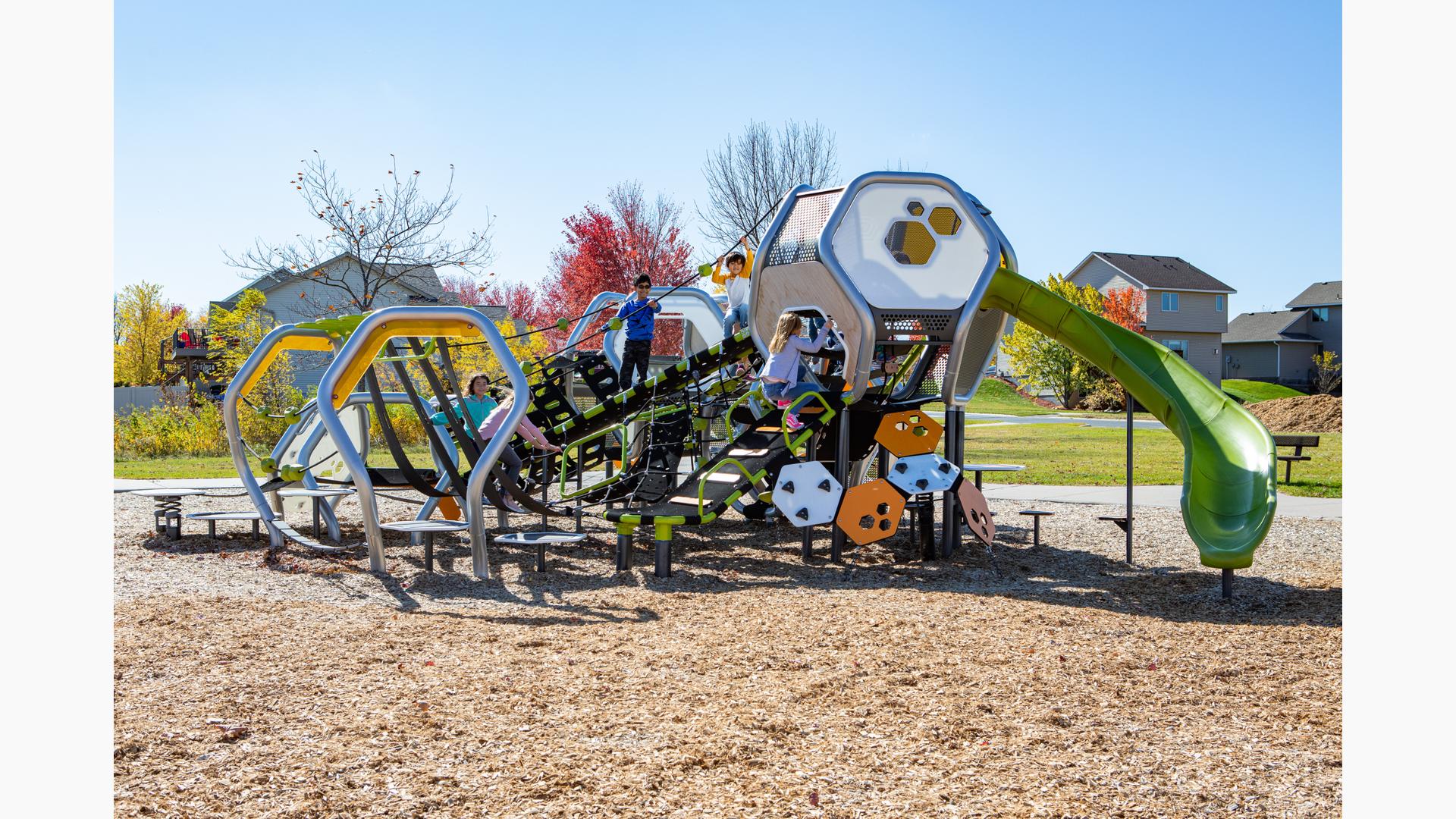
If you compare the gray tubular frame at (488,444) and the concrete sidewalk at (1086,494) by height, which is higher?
the gray tubular frame at (488,444)

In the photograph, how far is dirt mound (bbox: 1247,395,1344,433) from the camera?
89.1 feet

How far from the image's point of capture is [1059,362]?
40.7 m

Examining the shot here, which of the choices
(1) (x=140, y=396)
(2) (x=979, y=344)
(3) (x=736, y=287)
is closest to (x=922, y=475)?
(2) (x=979, y=344)

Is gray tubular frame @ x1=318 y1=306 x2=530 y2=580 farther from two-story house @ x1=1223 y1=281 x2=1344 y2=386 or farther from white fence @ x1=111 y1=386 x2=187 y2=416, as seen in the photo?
two-story house @ x1=1223 y1=281 x2=1344 y2=386

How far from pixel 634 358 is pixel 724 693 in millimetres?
7392

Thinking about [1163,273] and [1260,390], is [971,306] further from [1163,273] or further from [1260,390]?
[1163,273]

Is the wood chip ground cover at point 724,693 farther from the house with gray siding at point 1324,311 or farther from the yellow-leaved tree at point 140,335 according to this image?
the house with gray siding at point 1324,311

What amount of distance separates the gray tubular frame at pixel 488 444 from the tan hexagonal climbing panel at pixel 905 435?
3.04 m

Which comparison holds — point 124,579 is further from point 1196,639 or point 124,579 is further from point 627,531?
point 1196,639

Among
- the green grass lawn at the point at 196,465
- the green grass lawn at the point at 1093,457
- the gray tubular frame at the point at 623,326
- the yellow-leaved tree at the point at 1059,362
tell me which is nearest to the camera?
the gray tubular frame at the point at 623,326

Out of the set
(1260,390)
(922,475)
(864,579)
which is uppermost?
(1260,390)

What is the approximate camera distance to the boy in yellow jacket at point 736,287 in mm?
11336

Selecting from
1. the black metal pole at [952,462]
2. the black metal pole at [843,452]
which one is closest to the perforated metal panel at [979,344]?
the black metal pole at [952,462]

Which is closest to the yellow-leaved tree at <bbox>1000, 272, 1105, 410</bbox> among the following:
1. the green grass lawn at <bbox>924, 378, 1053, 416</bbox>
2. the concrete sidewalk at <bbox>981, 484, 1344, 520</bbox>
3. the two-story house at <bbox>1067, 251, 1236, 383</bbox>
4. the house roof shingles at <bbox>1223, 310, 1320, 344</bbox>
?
the green grass lawn at <bbox>924, 378, 1053, 416</bbox>
